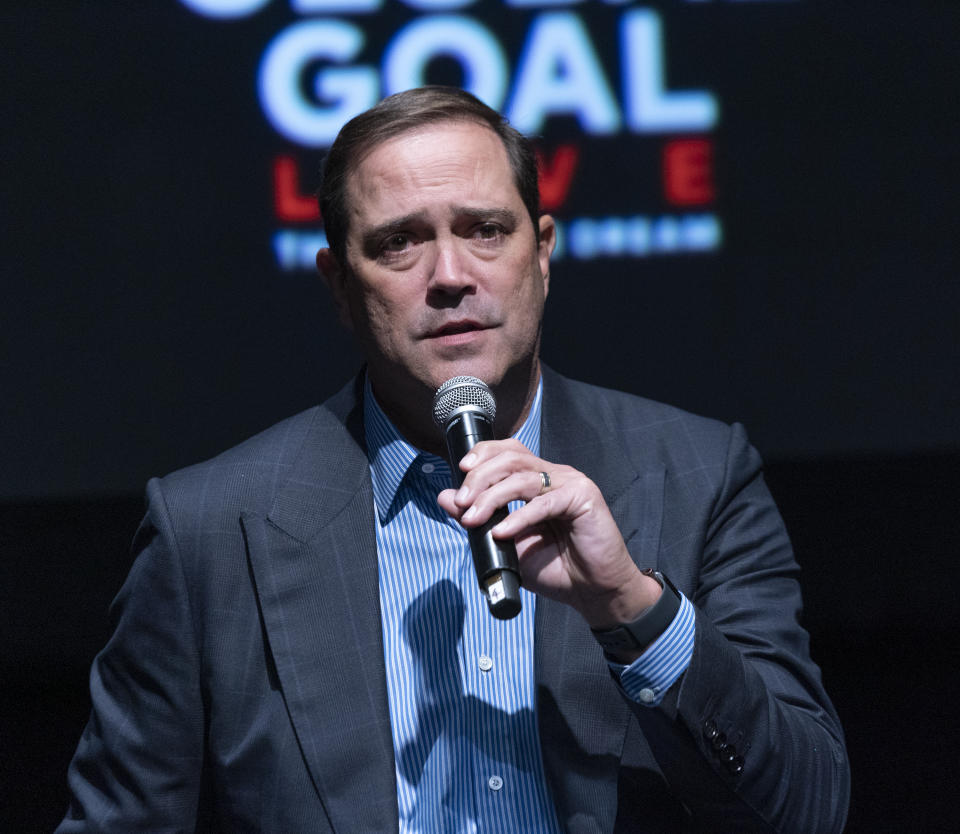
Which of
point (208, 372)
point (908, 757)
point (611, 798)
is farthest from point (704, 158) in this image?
point (611, 798)

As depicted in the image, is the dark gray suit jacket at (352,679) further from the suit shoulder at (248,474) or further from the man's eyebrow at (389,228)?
the man's eyebrow at (389,228)

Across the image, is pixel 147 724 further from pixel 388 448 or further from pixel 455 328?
pixel 455 328

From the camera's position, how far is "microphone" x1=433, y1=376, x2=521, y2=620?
1.35 meters

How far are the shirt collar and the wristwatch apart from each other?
0.53m

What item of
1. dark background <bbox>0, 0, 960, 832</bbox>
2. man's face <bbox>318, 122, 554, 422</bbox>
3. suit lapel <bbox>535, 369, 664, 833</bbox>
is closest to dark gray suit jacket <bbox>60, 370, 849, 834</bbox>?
suit lapel <bbox>535, 369, 664, 833</bbox>

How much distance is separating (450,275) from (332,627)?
0.57 m

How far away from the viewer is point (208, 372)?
389cm

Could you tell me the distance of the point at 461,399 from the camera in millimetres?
1678

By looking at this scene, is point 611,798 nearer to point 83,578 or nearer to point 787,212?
point 787,212

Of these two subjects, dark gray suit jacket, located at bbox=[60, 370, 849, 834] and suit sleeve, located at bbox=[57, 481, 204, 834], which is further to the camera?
suit sleeve, located at bbox=[57, 481, 204, 834]

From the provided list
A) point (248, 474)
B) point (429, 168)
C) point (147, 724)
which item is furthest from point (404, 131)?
point (147, 724)

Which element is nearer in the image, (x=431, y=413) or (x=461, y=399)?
(x=461, y=399)

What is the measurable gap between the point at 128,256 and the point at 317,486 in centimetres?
210

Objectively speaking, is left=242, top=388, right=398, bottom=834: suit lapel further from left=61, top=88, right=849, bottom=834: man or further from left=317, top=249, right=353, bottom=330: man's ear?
left=317, top=249, right=353, bottom=330: man's ear
